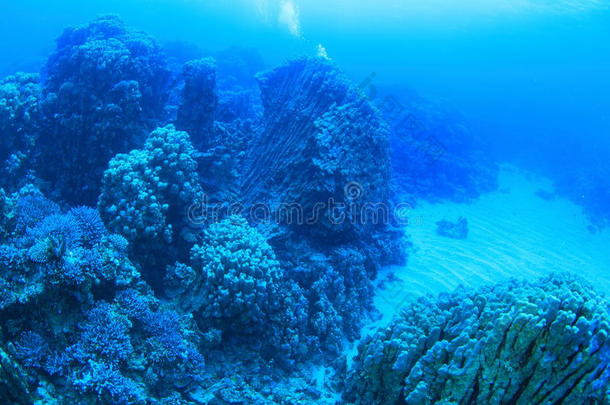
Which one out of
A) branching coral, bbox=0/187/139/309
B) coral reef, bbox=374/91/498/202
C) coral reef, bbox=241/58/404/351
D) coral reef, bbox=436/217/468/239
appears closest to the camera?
branching coral, bbox=0/187/139/309

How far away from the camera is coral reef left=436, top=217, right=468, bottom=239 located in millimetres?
10269

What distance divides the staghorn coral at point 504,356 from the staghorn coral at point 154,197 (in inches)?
121

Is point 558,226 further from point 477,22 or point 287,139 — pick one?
point 477,22

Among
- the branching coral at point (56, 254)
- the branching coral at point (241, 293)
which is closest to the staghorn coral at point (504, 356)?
the branching coral at point (241, 293)

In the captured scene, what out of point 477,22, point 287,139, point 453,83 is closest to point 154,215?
point 287,139

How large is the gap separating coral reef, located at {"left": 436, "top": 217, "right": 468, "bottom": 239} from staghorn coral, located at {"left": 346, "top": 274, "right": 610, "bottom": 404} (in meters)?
6.76

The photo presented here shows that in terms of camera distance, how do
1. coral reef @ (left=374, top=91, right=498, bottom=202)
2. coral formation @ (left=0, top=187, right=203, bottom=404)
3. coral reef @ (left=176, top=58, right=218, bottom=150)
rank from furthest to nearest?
1. coral reef @ (left=374, top=91, right=498, bottom=202)
2. coral reef @ (left=176, top=58, right=218, bottom=150)
3. coral formation @ (left=0, top=187, right=203, bottom=404)

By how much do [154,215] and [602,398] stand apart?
4737 millimetres

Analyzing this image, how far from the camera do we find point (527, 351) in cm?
264

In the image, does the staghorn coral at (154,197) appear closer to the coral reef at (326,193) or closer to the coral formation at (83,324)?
the coral formation at (83,324)

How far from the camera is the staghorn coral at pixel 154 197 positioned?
4488 mm

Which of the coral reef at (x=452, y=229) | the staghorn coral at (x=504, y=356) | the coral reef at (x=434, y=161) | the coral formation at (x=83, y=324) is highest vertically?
the coral reef at (x=434, y=161)

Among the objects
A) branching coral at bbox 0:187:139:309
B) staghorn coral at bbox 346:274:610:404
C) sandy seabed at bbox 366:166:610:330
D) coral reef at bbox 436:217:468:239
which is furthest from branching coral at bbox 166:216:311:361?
coral reef at bbox 436:217:468:239

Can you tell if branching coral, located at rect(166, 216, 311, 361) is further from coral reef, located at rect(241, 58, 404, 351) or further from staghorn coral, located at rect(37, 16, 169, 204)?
staghorn coral, located at rect(37, 16, 169, 204)
